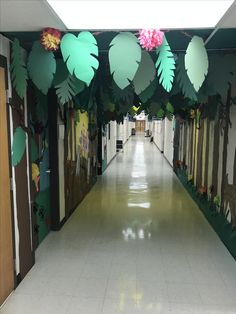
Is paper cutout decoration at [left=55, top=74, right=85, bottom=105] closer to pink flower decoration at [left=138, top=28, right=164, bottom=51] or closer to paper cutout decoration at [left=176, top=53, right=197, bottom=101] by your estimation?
pink flower decoration at [left=138, top=28, right=164, bottom=51]

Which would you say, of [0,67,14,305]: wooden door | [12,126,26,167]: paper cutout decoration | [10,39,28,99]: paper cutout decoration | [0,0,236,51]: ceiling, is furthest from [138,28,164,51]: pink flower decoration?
[12,126,26,167]: paper cutout decoration

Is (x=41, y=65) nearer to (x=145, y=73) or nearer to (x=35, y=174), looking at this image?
(x=145, y=73)

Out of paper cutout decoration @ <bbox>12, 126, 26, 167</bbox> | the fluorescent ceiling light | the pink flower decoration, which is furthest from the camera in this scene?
paper cutout decoration @ <bbox>12, 126, 26, 167</bbox>

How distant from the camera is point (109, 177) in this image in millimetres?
8844

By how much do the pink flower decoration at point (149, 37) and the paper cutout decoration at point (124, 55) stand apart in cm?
9

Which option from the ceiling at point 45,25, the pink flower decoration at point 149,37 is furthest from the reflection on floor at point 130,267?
the ceiling at point 45,25

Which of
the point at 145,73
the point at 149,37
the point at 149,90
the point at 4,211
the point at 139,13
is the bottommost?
the point at 4,211

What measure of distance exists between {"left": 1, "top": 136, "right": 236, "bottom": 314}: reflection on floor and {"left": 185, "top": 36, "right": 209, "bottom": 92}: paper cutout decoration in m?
1.91

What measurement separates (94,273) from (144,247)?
0.90 m

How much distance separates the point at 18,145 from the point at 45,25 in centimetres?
112

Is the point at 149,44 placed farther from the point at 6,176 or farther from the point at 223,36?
the point at 6,176

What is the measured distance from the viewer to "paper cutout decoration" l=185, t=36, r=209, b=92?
2.39 meters

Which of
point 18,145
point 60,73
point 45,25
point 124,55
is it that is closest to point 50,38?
point 45,25

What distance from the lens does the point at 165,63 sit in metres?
2.44
